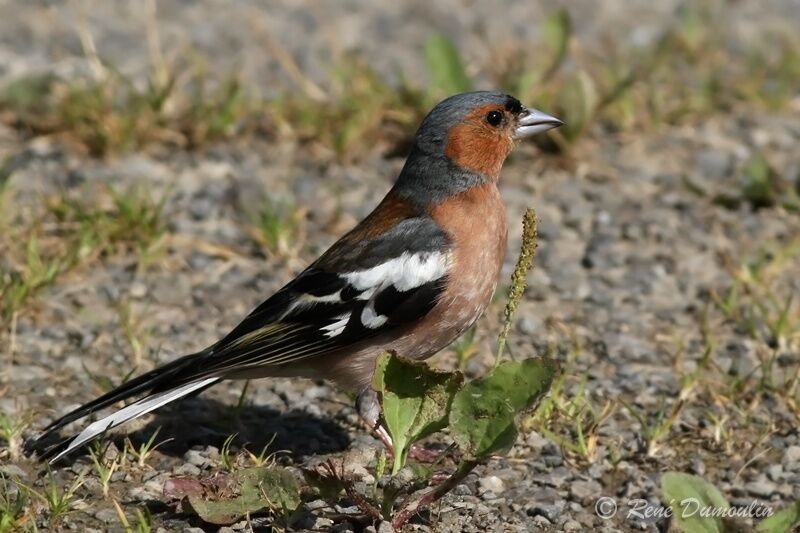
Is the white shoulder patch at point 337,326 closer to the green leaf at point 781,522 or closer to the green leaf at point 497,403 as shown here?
the green leaf at point 497,403

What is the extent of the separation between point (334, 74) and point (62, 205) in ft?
6.79

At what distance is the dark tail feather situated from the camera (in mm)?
→ 4418

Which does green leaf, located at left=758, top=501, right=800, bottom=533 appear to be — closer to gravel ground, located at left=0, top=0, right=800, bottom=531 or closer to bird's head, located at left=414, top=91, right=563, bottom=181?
gravel ground, located at left=0, top=0, right=800, bottom=531

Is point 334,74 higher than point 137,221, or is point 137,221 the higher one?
point 334,74

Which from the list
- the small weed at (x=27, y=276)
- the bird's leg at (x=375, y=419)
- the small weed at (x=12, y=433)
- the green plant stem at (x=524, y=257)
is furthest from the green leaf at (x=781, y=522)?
the small weed at (x=27, y=276)

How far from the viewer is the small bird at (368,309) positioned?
4590mm

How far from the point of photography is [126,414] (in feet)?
14.6

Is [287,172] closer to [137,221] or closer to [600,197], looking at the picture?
[137,221]

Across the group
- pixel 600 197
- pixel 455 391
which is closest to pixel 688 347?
pixel 600 197

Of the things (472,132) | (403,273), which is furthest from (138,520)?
(472,132)

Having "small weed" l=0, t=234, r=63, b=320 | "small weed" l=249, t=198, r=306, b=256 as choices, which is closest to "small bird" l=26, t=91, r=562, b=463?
"small weed" l=0, t=234, r=63, b=320

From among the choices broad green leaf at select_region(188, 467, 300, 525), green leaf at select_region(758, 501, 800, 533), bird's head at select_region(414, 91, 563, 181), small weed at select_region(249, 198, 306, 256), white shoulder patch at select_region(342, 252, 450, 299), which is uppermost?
bird's head at select_region(414, 91, 563, 181)

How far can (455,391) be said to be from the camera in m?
4.03

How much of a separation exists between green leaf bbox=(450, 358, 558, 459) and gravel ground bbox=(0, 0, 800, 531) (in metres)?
0.47
